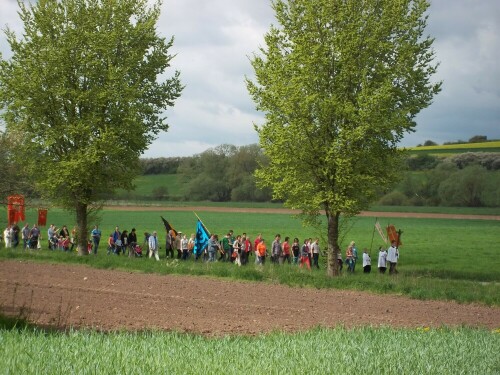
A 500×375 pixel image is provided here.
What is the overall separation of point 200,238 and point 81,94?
30.9 feet

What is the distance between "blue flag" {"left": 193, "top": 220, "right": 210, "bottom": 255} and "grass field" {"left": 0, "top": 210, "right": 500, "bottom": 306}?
4.59 meters

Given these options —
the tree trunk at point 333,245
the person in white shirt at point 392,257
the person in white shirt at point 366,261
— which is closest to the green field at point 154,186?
the person in white shirt at point 366,261

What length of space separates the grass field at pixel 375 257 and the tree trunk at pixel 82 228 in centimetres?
202

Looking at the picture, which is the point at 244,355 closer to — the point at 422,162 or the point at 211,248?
the point at 211,248

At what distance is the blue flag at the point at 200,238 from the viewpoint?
37156 millimetres

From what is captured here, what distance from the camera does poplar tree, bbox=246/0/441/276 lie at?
29484mm

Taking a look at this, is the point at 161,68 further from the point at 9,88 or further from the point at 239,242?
the point at 239,242

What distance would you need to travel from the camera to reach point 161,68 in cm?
3766

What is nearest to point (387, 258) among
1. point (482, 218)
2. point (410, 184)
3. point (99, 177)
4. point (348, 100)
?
point (348, 100)

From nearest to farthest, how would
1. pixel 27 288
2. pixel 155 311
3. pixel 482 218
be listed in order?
pixel 155 311 < pixel 27 288 < pixel 482 218

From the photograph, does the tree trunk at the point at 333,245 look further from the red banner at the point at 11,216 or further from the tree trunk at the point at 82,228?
the red banner at the point at 11,216

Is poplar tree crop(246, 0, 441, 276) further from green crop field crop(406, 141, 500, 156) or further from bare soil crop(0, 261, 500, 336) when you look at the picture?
green crop field crop(406, 141, 500, 156)

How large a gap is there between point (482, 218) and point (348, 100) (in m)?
53.7

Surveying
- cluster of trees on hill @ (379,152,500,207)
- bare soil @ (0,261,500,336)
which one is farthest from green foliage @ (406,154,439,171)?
bare soil @ (0,261,500,336)
